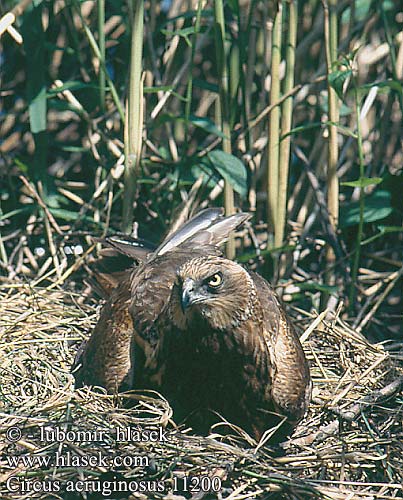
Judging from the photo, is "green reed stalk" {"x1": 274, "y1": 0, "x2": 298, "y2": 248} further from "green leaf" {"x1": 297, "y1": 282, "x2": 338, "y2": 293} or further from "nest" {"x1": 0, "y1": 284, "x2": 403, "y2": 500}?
"nest" {"x1": 0, "y1": 284, "x2": 403, "y2": 500}

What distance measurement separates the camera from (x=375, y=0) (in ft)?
16.0

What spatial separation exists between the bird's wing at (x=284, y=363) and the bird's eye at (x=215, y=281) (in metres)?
0.38

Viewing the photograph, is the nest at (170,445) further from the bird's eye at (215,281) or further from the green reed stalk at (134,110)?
the green reed stalk at (134,110)

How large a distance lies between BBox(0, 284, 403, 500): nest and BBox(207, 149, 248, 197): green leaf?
37.9 inches

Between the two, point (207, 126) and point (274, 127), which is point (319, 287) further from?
point (207, 126)

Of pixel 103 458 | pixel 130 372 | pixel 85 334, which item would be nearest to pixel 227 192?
pixel 85 334

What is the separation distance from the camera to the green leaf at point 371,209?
4.66 m

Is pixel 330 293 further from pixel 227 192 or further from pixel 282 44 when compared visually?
pixel 282 44

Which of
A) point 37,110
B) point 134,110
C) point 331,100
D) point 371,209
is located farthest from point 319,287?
point 37,110

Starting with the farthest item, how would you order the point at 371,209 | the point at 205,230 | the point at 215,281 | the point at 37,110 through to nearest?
the point at 37,110 < the point at 371,209 < the point at 205,230 < the point at 215,281

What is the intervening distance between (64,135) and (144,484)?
3.06 m

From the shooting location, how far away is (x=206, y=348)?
3.38 meters

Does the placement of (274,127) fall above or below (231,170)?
above

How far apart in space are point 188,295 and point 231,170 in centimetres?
139
